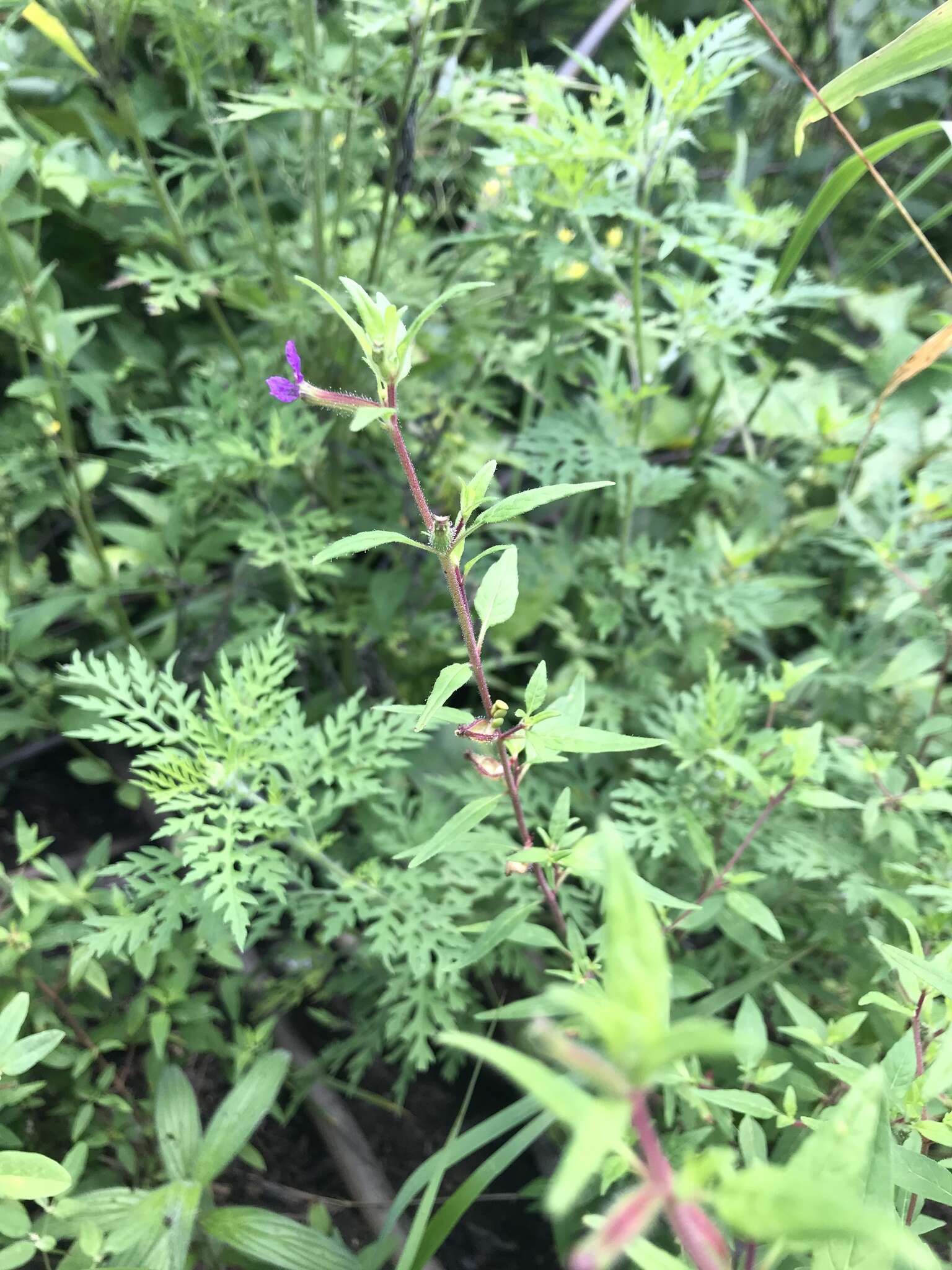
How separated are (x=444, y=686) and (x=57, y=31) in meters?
1.07

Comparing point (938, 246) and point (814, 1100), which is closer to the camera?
point (814, 1100)

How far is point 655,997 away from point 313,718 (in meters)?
0.95

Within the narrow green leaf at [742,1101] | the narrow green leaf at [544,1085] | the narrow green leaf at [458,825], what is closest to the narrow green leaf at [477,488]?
the narrow green leaf at [458,825]

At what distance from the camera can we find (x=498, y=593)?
0.59m

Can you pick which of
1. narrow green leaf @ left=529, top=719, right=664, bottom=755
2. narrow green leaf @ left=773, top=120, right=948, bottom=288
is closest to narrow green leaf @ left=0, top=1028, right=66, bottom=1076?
narrow green leaf @ left=529, top=719, right=664, bottom=755

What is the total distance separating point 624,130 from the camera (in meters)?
0.99

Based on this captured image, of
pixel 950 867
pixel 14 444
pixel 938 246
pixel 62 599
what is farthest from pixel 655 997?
pixel 938 246

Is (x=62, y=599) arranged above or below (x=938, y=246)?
below

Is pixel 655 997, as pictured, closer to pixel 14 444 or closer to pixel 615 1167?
pixel 615 1167

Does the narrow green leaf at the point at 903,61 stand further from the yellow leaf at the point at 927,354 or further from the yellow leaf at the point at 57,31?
the yellow leaf at the point at 57,31

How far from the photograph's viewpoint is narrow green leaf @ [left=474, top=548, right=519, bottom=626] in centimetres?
58

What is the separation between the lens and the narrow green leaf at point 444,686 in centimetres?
51

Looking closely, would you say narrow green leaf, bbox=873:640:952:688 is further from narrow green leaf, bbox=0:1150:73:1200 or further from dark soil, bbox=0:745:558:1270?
narrow green leaf, bbox=0:1150:73:1200

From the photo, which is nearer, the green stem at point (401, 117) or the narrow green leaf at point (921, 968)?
the narrow green leaf at point (921, 968)
